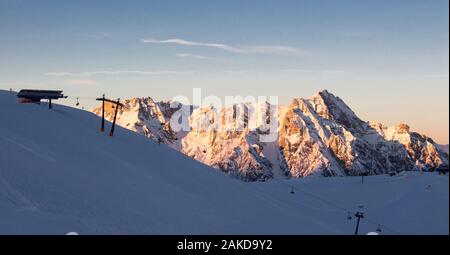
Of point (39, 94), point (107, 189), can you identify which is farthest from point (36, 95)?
point (107, 189)

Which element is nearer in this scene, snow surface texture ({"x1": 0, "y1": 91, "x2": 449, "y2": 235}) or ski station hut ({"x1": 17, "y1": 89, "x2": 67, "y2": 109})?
snow surface texture ({"x1": 0, "y1": 91, "x2": 449, "y2": 235})

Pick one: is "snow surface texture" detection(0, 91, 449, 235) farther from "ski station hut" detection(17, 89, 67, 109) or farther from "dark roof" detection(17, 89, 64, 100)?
"dark roof" detection(17, 89, 64, 100)

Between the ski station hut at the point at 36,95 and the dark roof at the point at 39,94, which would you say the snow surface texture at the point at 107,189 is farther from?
the dark roof at the point at 39,94

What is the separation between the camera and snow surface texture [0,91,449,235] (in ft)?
67.7

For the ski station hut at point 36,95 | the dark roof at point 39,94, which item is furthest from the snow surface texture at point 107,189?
the dark roof at point 39,94

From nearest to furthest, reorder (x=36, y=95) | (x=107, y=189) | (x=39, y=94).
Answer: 1. (x=107, y=189)
2. (x=36, y=95)
3. (x=39, y=94)

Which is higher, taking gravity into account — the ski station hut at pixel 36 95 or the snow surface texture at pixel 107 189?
the ski station hut at pixel 36 95

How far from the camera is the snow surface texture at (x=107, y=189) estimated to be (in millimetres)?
20625

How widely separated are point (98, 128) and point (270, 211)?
799 inches

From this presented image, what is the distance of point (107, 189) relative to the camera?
86.7 ft

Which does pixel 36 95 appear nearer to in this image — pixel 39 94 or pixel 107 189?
pixel 39 94

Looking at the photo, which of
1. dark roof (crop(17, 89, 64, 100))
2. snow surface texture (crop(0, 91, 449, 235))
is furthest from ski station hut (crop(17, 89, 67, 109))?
snow surface texture (crop(0, 91, 449, 235))
